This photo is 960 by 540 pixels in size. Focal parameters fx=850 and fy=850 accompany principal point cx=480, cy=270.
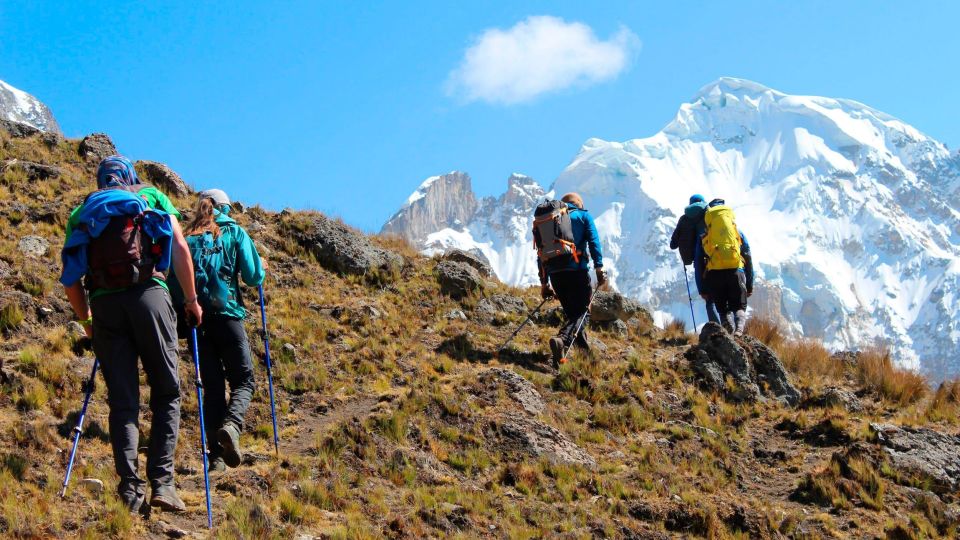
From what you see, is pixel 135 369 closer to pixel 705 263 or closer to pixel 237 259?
pixel 237 259

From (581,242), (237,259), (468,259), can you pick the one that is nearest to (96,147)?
(468,259)

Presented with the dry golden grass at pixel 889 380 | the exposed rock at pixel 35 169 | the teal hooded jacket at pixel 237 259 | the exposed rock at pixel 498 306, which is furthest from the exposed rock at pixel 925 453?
the exposed rock at pixel 35 169

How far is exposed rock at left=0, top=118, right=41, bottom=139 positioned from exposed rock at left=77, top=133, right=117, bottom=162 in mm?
947

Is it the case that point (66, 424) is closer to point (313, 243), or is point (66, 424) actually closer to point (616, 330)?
point (313, 243)

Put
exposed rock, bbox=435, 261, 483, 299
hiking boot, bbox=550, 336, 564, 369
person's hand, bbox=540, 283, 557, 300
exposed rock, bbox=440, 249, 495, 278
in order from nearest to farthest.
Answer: hiking boot, bbox=550, 336, 564, 369, person's hand, bbox=540, 283, 557, 300, exposed rock, bbox=435, 261, 483, 299, exposed rock, bbox=440, 249, 495, 278

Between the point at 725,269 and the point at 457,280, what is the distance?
152 inches

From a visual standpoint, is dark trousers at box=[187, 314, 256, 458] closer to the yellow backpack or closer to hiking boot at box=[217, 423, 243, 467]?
hiking boot at box=[217, 423, 243, 467]

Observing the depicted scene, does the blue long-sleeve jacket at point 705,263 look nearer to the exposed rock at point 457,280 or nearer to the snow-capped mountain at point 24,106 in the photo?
the exposed rock at point 457,280

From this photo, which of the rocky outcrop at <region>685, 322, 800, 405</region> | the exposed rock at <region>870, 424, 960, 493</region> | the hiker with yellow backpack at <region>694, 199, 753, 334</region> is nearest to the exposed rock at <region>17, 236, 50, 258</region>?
the rocky outcrop at <region>685, 322, 800, 405</region>

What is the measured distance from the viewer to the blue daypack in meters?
6.31

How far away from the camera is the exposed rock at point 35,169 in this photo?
40.7 ft

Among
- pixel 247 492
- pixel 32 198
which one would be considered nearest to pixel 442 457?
pixel 247 492

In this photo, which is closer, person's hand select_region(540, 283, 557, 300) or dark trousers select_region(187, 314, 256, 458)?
dark trousers select_region(187, 314, 256, 458)

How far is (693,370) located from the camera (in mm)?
10445
